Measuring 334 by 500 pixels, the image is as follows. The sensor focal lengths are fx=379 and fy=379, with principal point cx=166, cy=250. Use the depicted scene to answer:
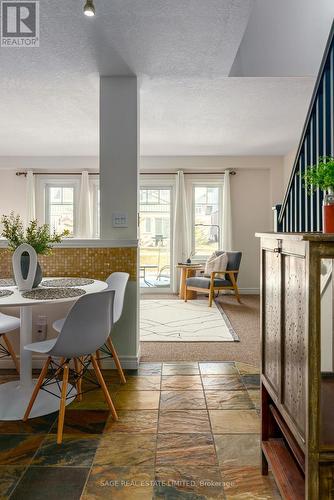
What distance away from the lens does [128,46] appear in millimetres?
2783

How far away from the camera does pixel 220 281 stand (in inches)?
239

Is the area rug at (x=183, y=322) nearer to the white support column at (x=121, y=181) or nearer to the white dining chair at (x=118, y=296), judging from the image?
the white support column at (x=121, y=181)

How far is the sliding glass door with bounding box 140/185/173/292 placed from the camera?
7.14 metres

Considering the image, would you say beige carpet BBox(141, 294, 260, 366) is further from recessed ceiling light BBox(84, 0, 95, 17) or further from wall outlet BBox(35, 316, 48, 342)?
recessed ceiling light BBox(84, 0, 95, 17)

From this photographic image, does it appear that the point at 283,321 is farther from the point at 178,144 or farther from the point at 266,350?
the point at 178,144

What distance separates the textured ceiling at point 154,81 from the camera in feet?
7.97

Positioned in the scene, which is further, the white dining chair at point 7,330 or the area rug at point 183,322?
Answer: the area rug at point 183,322

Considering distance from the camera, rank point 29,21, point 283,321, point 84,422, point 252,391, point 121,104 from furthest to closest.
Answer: point 121,104 < point 252,391 < point 29,21 < point 84,422 < point 283,321

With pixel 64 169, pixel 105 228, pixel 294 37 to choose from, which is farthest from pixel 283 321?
pixel 64 169

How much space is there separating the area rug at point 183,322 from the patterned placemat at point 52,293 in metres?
1.62

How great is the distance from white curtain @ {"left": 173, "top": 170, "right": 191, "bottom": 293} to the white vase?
4570 millimetres

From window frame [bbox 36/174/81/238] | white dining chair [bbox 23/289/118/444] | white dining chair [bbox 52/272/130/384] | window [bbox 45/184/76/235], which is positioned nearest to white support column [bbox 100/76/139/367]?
white dining chair [bbox 52/272/130/384]

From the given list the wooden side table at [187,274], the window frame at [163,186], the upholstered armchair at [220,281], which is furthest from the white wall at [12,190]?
the upholstered armchair at [220,281]

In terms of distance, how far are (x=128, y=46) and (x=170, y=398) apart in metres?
2.53
